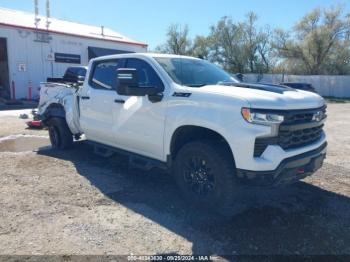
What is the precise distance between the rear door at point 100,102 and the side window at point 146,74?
440mm

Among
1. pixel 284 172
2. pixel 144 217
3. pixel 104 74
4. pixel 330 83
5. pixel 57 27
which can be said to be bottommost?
pixel 144 217

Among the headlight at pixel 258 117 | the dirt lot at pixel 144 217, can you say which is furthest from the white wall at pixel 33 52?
the headlight at pixel 258 117

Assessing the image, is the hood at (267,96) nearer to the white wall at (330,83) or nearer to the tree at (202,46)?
the white wall at (330,83)

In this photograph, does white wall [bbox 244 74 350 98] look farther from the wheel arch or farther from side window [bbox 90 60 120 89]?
the wheel arch

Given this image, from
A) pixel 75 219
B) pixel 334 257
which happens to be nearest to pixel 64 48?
pixel 75 219

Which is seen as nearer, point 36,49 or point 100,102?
point 100,102

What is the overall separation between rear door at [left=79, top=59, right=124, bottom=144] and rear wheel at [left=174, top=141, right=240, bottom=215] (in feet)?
5.29

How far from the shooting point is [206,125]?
13.3 ft

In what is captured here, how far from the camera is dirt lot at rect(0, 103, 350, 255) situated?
3.52 meters

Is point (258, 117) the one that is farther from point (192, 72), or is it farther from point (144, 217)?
point (144, 217)

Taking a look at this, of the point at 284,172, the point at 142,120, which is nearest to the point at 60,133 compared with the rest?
the point at 142,120

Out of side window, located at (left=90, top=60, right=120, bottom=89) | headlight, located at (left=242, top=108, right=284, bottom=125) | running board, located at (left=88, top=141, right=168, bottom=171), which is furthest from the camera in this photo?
side window, located at (left=90, top=60, right=120, bottom=89)

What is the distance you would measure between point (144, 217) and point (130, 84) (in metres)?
1.69

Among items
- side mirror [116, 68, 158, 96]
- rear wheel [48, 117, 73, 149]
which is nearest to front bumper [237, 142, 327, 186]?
side mirror [116, 68, 158, 96]
